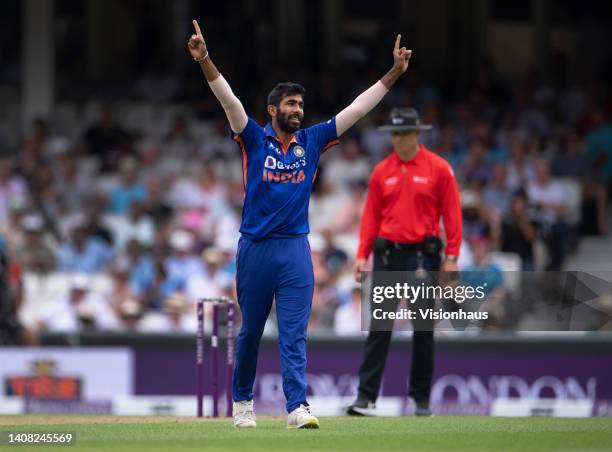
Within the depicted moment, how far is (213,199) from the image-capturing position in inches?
813

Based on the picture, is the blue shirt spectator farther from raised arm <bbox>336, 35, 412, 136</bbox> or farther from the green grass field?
raised arm <bbox>336, 35, 412, 136</bbox>

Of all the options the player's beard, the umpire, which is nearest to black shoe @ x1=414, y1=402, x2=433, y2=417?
the umpire

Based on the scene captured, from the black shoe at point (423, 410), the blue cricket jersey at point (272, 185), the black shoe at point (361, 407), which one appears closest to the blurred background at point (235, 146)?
the black shoe at point (423, 410)

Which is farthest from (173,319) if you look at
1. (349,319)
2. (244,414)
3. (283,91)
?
(283,91)

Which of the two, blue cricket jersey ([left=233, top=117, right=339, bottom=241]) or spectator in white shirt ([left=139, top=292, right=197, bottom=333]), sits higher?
blue cricket jersey ([left=233, top=117, right=339, bottom=241])

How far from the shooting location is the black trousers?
1198 centimetres

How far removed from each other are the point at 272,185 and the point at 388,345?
226 centimetres

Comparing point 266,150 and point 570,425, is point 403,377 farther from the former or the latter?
point 266,150

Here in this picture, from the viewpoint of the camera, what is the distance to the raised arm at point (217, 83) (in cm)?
1004

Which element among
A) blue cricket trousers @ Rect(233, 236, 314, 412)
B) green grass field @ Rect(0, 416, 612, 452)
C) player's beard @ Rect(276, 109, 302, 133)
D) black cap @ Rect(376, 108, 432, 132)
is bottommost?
green grass field @ Rect(0, 416, 612, 452)

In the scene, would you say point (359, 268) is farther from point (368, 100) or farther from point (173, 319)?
point (173, 319)

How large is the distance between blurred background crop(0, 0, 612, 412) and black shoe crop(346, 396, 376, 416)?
2.62 meters

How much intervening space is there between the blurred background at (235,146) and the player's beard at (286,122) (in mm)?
4524

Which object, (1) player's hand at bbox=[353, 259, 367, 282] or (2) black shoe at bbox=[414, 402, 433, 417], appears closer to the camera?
(1) player's hand at bbox=[353, 259, 367, 282]
